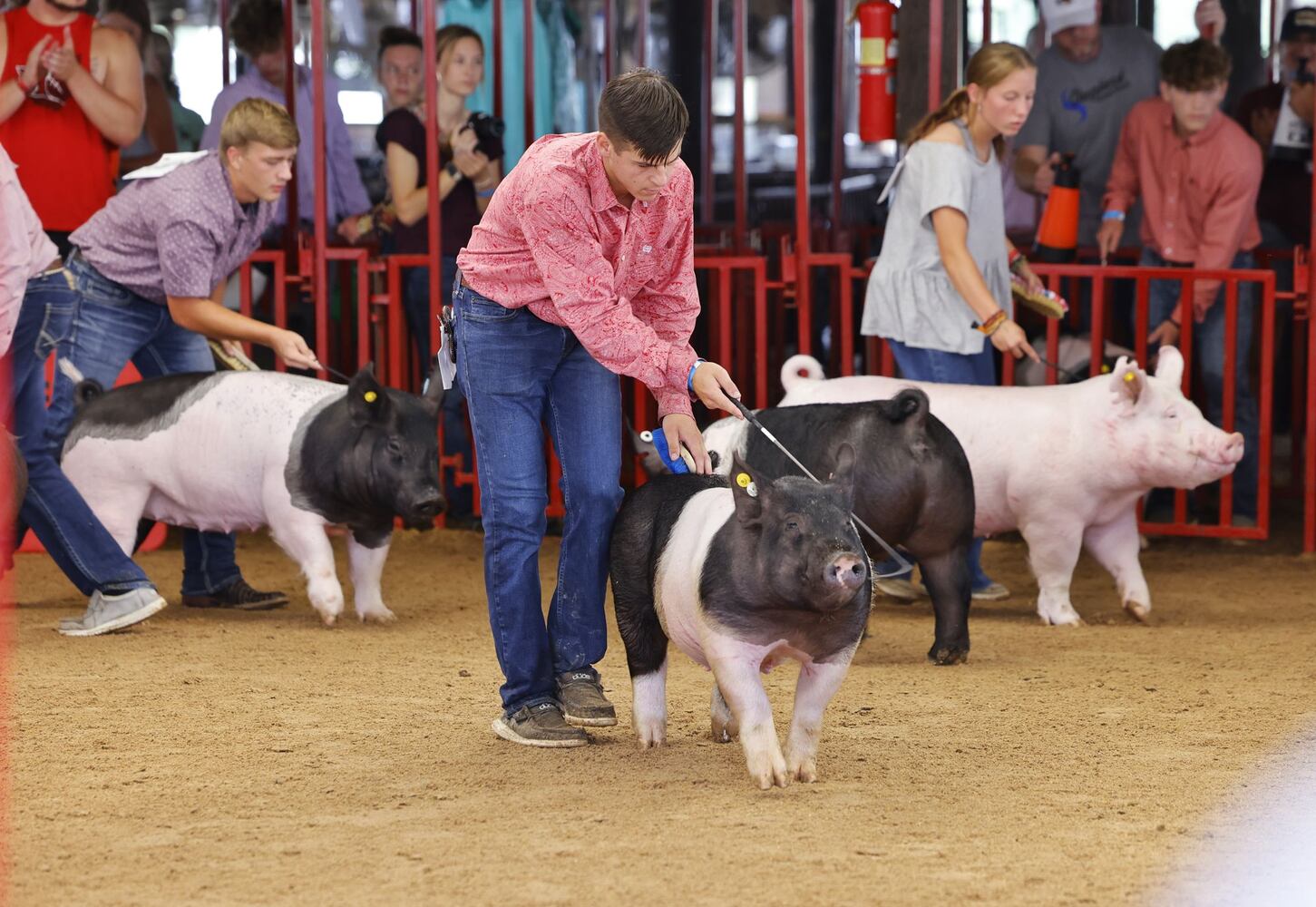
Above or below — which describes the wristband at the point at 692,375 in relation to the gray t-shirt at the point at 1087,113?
Result: below

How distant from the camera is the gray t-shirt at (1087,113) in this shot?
8383mm

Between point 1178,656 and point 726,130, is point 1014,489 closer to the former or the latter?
point 1178,656

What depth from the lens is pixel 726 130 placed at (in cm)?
1864

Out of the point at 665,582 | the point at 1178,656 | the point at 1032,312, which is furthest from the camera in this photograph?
the point at 1032,312

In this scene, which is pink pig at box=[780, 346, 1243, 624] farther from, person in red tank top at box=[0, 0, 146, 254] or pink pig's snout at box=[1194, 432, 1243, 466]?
person in red tank top at box=[0, 0, 146, 254]

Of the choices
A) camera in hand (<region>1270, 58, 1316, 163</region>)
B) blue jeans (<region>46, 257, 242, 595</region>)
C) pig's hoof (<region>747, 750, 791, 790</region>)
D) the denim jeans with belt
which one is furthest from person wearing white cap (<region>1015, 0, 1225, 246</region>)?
pig's hoof (<region>747, 750, 791, 790</region>)

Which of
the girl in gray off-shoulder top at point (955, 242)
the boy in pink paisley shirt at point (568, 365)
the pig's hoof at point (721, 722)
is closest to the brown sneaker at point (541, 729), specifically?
the boy in pink paisley shirt at point (568, 365)

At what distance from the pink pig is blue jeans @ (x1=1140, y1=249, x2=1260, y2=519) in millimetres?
1442

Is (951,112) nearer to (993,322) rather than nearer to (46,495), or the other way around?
(993,322)

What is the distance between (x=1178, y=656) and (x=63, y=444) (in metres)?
3.62

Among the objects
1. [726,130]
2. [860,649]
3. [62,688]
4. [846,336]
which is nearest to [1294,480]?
[846,336]

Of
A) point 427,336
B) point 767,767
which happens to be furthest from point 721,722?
point 427,336

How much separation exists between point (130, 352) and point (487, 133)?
7.05 ft

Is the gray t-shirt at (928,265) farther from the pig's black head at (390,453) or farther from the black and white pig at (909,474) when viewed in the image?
the pig's black head at (390,453)
